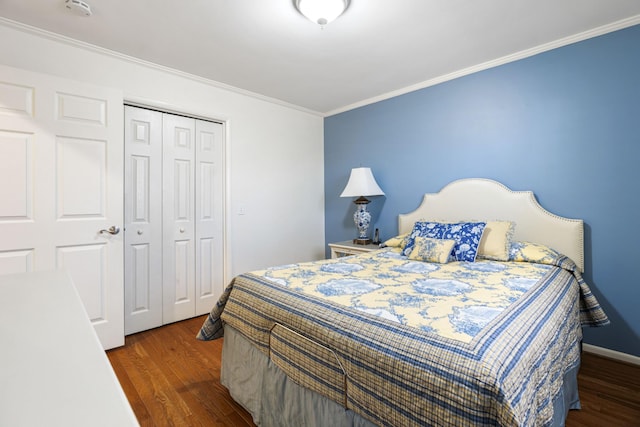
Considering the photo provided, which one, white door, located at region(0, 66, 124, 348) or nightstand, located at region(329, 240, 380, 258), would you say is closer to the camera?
white door, located at region(0, 66, 124, 348)

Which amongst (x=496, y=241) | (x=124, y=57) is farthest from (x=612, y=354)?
(x=124, y=57)

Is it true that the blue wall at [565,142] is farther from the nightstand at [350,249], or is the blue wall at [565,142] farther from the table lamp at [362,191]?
the nightstand at [350,249]

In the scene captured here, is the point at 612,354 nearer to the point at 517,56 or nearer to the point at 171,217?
the point at 517,56

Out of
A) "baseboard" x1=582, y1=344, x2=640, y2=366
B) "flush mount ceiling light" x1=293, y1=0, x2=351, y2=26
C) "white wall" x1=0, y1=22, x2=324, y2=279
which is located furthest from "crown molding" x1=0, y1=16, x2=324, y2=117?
"baseboard" x1=582, y1=344, x2=640, y2=366

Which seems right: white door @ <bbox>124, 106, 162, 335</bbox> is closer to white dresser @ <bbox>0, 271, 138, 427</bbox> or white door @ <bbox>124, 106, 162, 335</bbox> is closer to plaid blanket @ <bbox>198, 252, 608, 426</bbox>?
plaid blanket @ <bbox>198, 252, 608, 426</bbox>

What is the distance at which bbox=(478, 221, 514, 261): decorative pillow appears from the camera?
7.61ft

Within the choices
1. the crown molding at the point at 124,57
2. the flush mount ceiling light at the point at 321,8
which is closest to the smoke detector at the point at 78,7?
the crown molding at the point at 124,57

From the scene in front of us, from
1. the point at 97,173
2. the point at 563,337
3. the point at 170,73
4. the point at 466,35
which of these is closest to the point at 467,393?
the point at 563,337

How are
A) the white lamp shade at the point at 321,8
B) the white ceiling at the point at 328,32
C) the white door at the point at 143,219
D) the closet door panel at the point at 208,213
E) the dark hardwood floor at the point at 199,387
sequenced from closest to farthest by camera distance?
1. the dark hardwood floor at the point at 199,387
2. the white lamp shade at the point at 321,8
3. the white ceiling at the point at 328,32
4. the white door at the point at 143,219
5. the closet door panel at the point at 208,213

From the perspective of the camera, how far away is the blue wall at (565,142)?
2182 mm

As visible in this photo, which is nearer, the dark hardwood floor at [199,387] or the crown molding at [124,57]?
the dark hardwood floor at [199,387]

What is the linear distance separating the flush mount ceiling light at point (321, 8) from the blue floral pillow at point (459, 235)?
70.4 inches

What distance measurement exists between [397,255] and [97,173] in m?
2.50

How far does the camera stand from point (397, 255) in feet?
8.59
